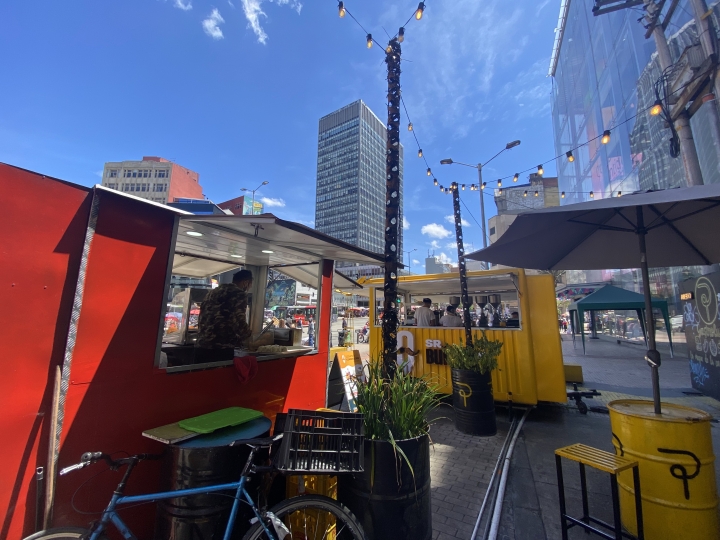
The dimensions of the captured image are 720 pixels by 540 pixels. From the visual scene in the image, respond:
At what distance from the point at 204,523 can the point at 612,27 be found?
27.5m

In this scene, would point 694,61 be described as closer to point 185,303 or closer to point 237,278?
point 237,278

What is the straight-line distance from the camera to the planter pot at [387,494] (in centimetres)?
204

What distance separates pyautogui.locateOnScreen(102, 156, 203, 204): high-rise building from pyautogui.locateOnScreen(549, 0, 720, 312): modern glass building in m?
74.6

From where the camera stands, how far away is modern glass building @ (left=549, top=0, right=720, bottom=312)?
10.3 metres

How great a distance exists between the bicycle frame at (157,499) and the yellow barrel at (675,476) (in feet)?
9.44

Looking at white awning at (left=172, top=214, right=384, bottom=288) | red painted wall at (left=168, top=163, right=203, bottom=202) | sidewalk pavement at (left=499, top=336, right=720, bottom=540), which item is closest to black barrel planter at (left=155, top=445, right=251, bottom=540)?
white awning at (left=172, top=214, right=384, bottom=288)

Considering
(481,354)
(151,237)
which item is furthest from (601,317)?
(151,237)

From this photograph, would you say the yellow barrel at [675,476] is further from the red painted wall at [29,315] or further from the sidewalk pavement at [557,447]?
the red painted wall at [29,315]

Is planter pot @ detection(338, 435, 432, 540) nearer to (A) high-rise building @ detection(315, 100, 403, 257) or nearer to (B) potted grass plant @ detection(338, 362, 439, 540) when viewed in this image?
(B) potted grass plant @ detection(338, 362, 439, 540)

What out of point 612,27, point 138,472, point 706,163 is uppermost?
point 612,27

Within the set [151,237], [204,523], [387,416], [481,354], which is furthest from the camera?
[481,354]

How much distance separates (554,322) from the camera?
227 inches

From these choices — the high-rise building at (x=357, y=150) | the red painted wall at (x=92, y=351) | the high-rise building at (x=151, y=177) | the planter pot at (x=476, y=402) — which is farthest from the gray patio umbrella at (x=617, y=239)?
the high-rise building at (x=151, y=177)

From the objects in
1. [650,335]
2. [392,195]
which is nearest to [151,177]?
[392,195]
